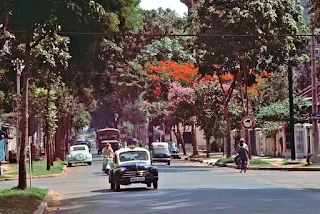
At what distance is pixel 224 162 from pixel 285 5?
1229cm

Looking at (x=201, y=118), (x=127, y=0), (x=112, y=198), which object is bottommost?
(x=112, y=198)

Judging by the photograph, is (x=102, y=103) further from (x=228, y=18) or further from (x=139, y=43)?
(x=228, y=18)

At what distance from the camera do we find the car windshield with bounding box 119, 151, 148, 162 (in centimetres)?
2588

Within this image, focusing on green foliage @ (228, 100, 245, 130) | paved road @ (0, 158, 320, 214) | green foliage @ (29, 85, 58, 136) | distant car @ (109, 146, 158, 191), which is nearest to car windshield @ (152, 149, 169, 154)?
green foliage @ (228, 100, 245, 130)

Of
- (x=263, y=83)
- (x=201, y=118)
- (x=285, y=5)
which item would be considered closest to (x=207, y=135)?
(x=201, y=118)

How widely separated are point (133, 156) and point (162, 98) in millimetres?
44565

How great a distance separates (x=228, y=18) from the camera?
134 feet

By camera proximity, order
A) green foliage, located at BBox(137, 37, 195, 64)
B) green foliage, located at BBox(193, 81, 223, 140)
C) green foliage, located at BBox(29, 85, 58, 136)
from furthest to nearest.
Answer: green foliage, located at BBox(137, 37, 195, 64), green foliage, located at BBox(193, 81, 223, 140), green foliage, located at BBox(29, 85, 58, 136)

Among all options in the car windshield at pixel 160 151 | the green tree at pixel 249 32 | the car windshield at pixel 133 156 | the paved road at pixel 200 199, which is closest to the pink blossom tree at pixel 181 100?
the car windshield at pixel 160 151

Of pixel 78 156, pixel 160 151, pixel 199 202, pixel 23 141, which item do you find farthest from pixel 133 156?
pixel 78 156

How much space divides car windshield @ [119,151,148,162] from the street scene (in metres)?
0.04

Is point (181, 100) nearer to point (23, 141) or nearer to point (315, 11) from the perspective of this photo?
point (23, 141)

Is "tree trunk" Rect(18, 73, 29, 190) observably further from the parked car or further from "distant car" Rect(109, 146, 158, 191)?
the parked car

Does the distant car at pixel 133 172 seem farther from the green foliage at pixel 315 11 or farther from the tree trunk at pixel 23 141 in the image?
the green foliage at pixel 315 11
